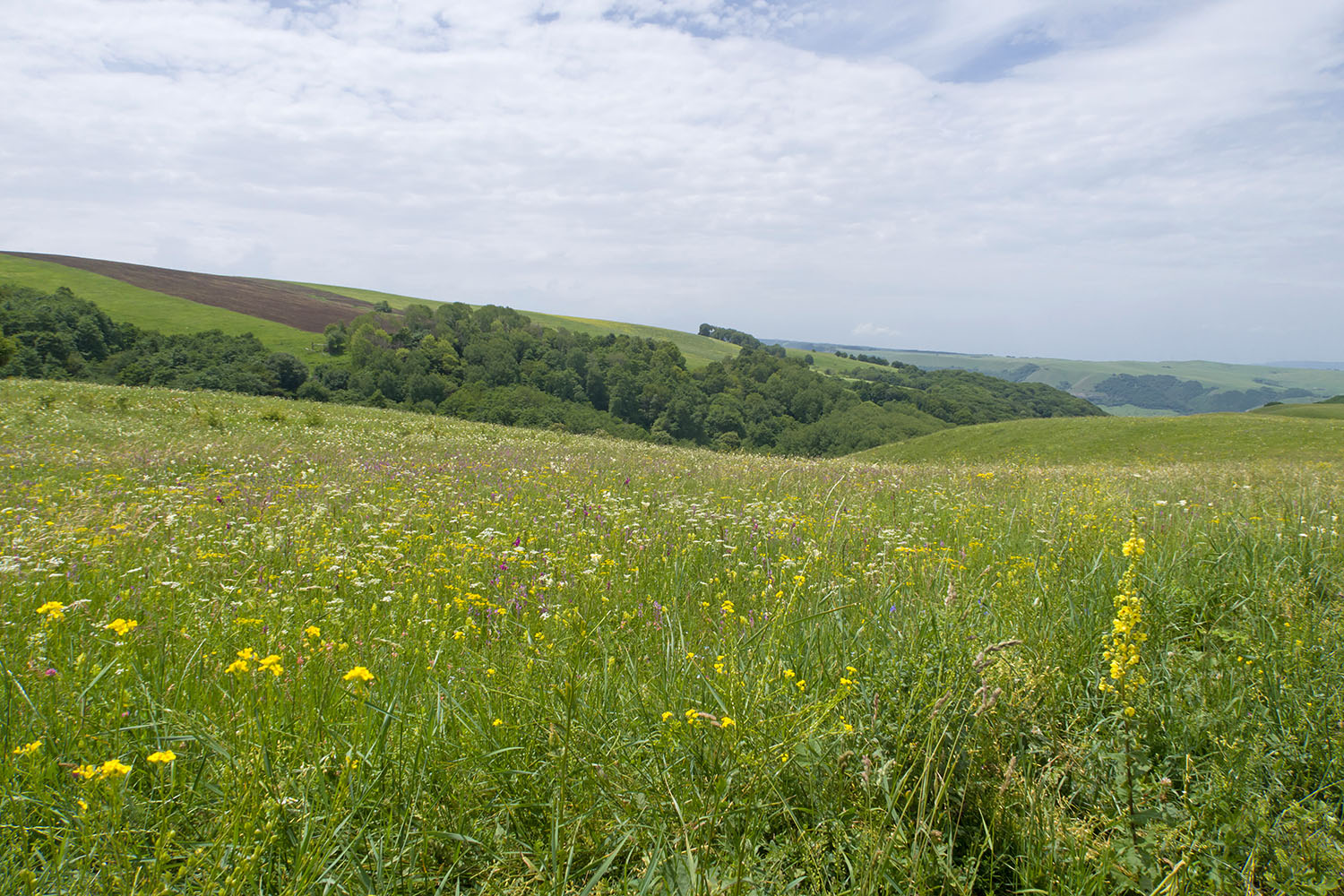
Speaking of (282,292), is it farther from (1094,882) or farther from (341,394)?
(1094,882)

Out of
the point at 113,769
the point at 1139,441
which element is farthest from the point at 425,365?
the point at 113,769

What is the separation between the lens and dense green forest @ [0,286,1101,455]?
201 feet

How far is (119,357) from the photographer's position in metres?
63.0

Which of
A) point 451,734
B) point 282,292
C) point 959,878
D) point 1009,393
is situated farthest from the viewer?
point 1009,393

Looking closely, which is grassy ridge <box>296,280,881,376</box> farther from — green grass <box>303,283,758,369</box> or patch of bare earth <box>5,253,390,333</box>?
patch of bare earth <box>5,253,390,333</box>

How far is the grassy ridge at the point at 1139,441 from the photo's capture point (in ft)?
105

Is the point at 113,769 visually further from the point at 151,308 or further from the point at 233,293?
the point at 233,293

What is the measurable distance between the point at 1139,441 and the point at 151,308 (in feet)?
344

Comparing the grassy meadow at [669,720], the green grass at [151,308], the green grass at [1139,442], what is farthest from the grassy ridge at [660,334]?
the grassy meadow at [669,720]

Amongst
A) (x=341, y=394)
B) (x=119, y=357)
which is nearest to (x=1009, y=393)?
(x=341, y=394)

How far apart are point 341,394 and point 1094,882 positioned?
258ft

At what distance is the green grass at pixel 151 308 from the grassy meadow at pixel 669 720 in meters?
85.7

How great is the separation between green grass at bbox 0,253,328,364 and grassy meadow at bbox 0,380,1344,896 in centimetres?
8566

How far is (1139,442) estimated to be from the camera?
39.0 m
